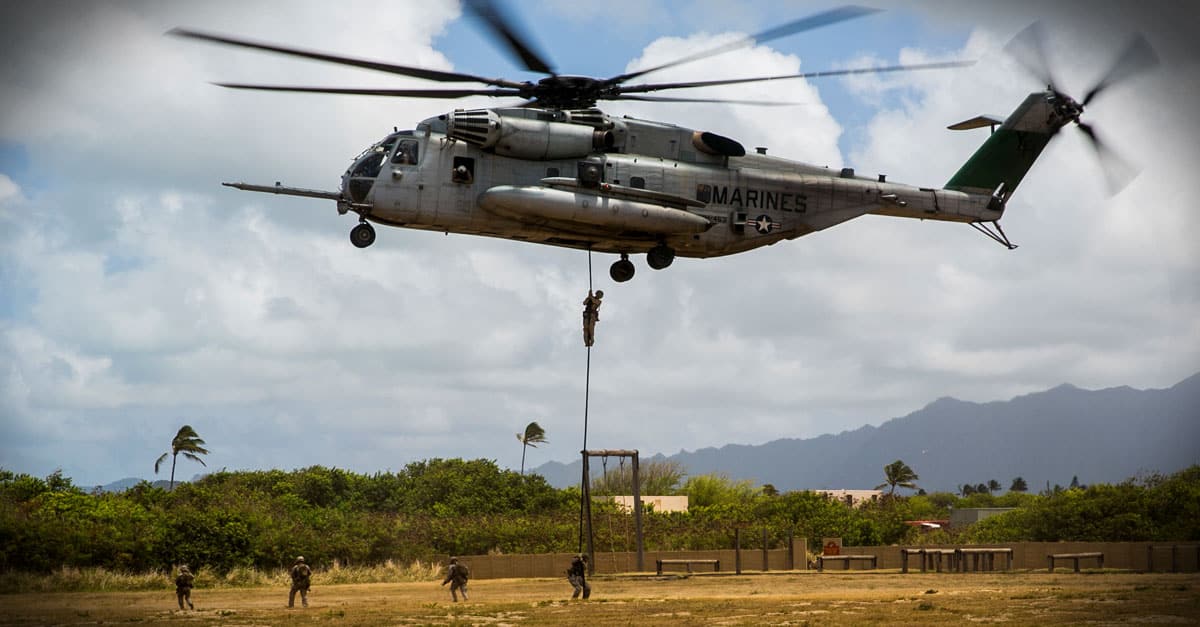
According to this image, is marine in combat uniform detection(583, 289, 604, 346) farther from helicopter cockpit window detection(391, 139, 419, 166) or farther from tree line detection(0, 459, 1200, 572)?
tree line detection(0, 459, 1200, 572)

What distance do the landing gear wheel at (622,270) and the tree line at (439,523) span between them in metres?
15.1

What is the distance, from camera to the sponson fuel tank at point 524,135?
28.2 m

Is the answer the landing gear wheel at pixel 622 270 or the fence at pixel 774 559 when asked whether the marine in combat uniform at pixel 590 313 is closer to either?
the landing gear wheel at pixel 622 270

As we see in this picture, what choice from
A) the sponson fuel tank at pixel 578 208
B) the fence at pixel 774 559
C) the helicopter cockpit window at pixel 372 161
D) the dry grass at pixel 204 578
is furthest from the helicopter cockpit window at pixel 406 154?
the dry grass at pixel 204 578

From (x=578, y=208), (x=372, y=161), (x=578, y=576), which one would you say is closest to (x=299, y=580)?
(x=578, y=576)

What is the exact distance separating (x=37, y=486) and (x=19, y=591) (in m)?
16.4

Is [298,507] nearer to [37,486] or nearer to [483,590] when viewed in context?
[37,486]

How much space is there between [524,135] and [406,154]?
2.62 meters

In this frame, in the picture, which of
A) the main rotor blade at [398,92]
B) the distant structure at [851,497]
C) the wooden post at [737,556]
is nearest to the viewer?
the main rotor blade at [398,92]

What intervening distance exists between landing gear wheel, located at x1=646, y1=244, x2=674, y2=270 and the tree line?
16156 mm

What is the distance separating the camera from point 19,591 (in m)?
35.9

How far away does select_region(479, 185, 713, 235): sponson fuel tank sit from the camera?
28.0 meters

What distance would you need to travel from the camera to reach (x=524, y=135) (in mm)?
28438

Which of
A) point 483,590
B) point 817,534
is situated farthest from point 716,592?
point 817,534
